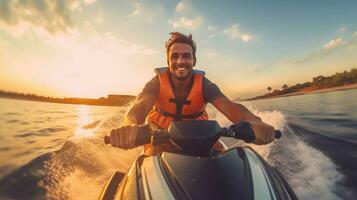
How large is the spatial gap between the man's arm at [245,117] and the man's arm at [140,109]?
0.92 metres

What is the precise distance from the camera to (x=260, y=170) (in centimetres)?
198

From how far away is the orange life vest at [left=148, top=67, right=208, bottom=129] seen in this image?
3.79 m

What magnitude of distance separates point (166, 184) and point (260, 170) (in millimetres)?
715

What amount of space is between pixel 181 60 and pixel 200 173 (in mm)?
2425

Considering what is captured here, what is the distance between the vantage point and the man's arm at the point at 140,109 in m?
3.39

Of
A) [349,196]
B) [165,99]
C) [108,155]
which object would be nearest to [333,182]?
[349,196]

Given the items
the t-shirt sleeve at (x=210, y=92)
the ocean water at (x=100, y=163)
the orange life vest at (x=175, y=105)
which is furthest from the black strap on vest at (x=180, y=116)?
the ocean water at (x=100, y=163)

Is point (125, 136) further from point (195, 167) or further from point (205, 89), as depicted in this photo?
point (205, 89)

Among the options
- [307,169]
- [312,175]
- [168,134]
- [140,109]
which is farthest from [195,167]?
[307,169]

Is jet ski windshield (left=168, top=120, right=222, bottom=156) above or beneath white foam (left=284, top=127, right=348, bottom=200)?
above

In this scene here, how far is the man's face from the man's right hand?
1950 millimetres

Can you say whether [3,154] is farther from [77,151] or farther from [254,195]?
[254,195]

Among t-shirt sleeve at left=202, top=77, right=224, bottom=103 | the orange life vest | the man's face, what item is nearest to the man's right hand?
the orange life vest

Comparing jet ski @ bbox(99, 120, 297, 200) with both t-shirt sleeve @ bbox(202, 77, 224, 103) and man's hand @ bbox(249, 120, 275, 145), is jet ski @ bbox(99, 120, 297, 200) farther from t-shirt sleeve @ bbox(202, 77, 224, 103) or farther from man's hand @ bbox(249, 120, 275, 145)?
t-shirt sleeve @ bbox(202, 77, 224, 103)
